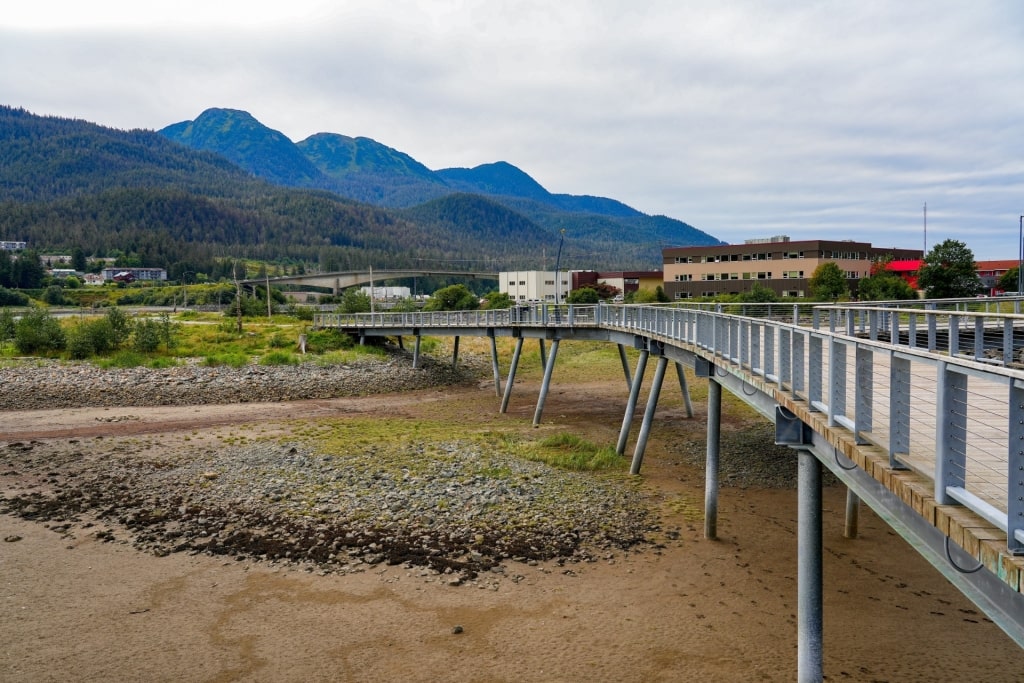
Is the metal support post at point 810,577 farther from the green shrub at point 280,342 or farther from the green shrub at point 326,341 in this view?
the green shrub at point 280,342

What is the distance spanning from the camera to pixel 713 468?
15359 mm

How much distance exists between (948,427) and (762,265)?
217 feet

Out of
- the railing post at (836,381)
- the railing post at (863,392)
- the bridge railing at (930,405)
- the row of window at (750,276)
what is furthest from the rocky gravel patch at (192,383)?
the row of window at (750,276)

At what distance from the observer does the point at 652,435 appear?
2573cm

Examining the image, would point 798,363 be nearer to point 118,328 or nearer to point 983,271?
point 118,328

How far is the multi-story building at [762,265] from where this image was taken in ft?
211

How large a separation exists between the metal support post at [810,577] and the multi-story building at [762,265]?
184ft

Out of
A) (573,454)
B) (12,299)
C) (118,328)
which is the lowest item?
(573,454)

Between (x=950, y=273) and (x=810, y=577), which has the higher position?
(x=950, y=273)

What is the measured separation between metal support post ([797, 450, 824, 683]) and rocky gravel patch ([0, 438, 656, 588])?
533 cm

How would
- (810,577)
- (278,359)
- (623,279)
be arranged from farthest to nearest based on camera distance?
(623,279) < (278,359) < (810,577)

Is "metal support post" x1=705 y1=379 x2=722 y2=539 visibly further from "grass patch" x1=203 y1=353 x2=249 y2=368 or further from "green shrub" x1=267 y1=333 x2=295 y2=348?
"green shrub" x1=267 y1=333 x2=295 y2=348

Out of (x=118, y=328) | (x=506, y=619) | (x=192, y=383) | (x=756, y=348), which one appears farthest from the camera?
(x=118, y=328)

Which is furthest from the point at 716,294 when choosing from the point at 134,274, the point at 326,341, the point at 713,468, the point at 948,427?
the point at 134,274
